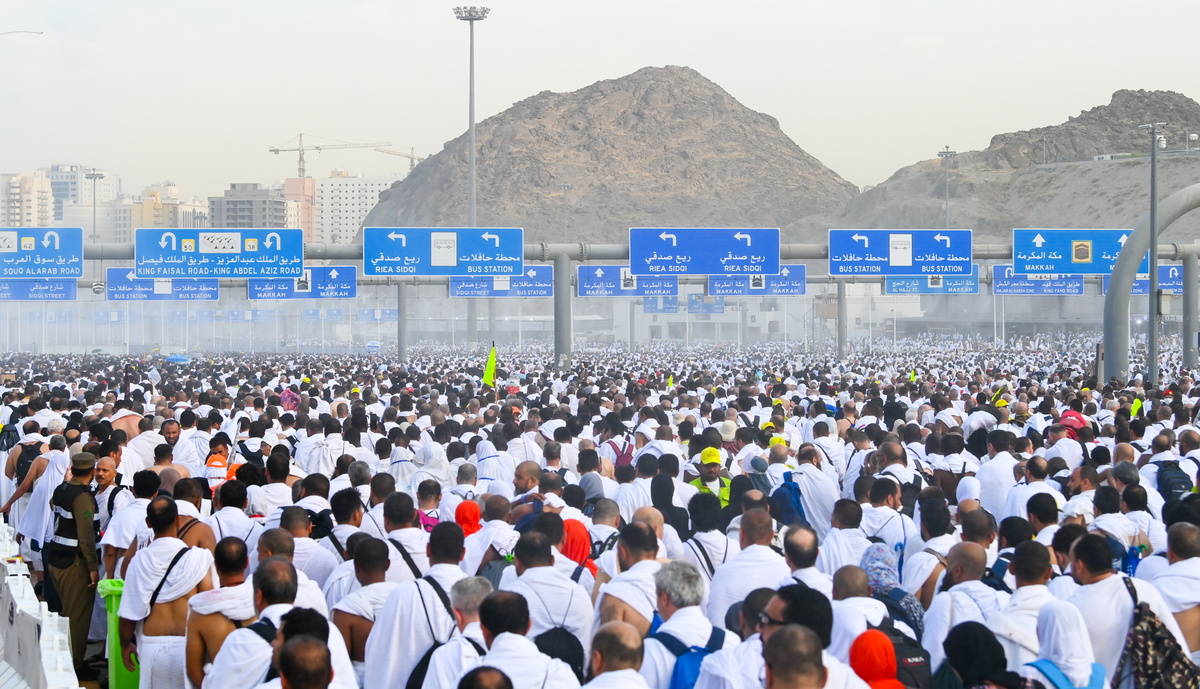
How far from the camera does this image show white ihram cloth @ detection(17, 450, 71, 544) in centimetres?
1067

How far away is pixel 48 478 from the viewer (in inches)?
422

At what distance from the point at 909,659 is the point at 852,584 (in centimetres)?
53

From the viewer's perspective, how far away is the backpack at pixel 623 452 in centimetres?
1252

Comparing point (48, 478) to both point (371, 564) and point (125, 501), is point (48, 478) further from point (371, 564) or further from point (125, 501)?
point (371, 564)

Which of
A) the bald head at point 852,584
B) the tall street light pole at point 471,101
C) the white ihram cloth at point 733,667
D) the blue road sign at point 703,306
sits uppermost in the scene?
the tall street light pole at point 471,101

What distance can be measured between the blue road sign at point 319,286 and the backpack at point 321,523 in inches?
1337

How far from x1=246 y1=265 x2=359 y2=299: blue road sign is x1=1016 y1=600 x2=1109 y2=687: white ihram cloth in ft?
125

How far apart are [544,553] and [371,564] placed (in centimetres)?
83

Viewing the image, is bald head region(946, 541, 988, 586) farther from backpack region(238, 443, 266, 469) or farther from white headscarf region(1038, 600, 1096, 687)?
backpack region(238, 443, 266, 469)

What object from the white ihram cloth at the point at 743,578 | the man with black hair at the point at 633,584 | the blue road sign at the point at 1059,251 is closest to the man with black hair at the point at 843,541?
the white ihram cloth at the point at 743,578

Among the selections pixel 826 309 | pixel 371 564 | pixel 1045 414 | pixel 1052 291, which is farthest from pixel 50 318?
pixel 371 564

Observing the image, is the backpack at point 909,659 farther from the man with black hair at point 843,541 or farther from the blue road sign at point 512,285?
the blue road sign at point 512,285

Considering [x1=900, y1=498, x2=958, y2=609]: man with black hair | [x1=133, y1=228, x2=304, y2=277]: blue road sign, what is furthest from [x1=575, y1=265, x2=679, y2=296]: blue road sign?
[x1=900, y1=498, x2=958, y2=609]: man with black hair

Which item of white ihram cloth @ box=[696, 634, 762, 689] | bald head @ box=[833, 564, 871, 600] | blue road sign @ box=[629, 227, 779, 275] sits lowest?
white ihram cloth @ box=[696, 634, 762, 689]
